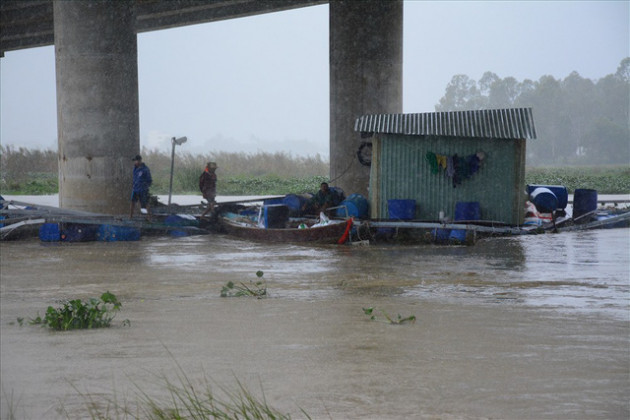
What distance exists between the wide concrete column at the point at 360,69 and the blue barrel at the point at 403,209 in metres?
6.24

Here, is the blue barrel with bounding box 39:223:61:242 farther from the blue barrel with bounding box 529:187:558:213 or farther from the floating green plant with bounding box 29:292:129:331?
the blue barrel with bounding box 529:187:558:213

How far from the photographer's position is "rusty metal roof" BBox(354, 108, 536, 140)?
763 inches

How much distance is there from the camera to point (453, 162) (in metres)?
19.6

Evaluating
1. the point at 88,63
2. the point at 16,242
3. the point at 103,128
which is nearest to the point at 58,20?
the point at 88,63

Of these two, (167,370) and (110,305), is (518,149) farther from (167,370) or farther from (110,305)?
(167,370)

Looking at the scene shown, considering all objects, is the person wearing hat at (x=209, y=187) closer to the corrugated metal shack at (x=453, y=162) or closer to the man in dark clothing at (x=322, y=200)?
the man in dark clothing at (x=322, y=200)

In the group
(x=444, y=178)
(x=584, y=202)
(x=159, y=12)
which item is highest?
(x=159, y=12)

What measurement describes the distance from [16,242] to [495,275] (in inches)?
488

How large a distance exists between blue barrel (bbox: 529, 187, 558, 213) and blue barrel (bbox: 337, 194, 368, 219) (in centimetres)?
469

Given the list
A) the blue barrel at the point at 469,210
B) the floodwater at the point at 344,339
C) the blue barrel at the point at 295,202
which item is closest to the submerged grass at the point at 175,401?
the floodwater at the point at 344,339

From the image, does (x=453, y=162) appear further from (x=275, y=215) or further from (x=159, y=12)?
(x=159, y=12)

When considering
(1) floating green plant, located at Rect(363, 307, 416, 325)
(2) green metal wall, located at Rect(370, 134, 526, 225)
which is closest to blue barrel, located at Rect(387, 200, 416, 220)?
(2) green metal wall, located at Rect(370, 134, 526, 225)

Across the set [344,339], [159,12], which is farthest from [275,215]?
[159,12]

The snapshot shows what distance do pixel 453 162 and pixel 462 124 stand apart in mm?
1022
